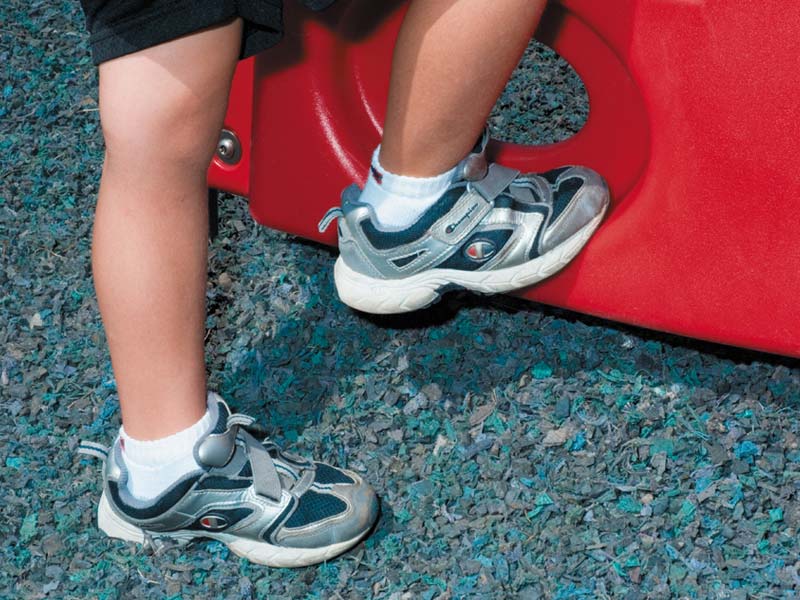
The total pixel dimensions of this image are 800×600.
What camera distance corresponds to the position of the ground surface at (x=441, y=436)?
1259 mm

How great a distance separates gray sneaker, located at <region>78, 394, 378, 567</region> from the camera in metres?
1.19

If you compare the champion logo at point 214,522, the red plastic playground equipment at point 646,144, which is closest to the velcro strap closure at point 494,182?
the red plastic playground equipment at point 646,144

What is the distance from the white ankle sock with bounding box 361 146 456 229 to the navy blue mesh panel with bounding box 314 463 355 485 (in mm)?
291

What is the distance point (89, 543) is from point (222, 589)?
0.17 m

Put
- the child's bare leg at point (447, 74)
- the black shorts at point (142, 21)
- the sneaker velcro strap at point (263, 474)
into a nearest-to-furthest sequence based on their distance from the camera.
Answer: the black shorts at point (142, 21) → the child's bare leg at point (447, 74) → the sneaker velcro strap at point (263, 474)

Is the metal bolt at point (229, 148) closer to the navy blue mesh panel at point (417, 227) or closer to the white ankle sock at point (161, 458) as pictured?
the navy blue mesh panel at point (417, 227)

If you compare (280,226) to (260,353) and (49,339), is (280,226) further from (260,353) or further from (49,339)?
(49,339)

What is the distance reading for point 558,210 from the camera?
4.23 feet

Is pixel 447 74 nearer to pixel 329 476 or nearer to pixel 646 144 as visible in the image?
pixel 646 144

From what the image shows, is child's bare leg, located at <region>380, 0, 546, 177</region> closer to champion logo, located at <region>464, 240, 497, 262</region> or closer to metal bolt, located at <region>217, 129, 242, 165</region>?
champion logo, located at <region>464, 240, 497, 262</region>

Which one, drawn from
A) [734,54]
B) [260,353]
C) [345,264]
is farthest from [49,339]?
[734,54]

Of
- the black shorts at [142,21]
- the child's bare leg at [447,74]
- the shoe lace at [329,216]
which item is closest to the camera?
the black shorts at [142,21]

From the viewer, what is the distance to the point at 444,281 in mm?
1318

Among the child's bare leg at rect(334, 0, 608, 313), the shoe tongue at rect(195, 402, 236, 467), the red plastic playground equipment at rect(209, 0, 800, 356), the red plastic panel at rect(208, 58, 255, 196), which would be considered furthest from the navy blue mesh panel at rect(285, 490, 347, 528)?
the red plastic panel at rect(208, 58, 255, 196)
